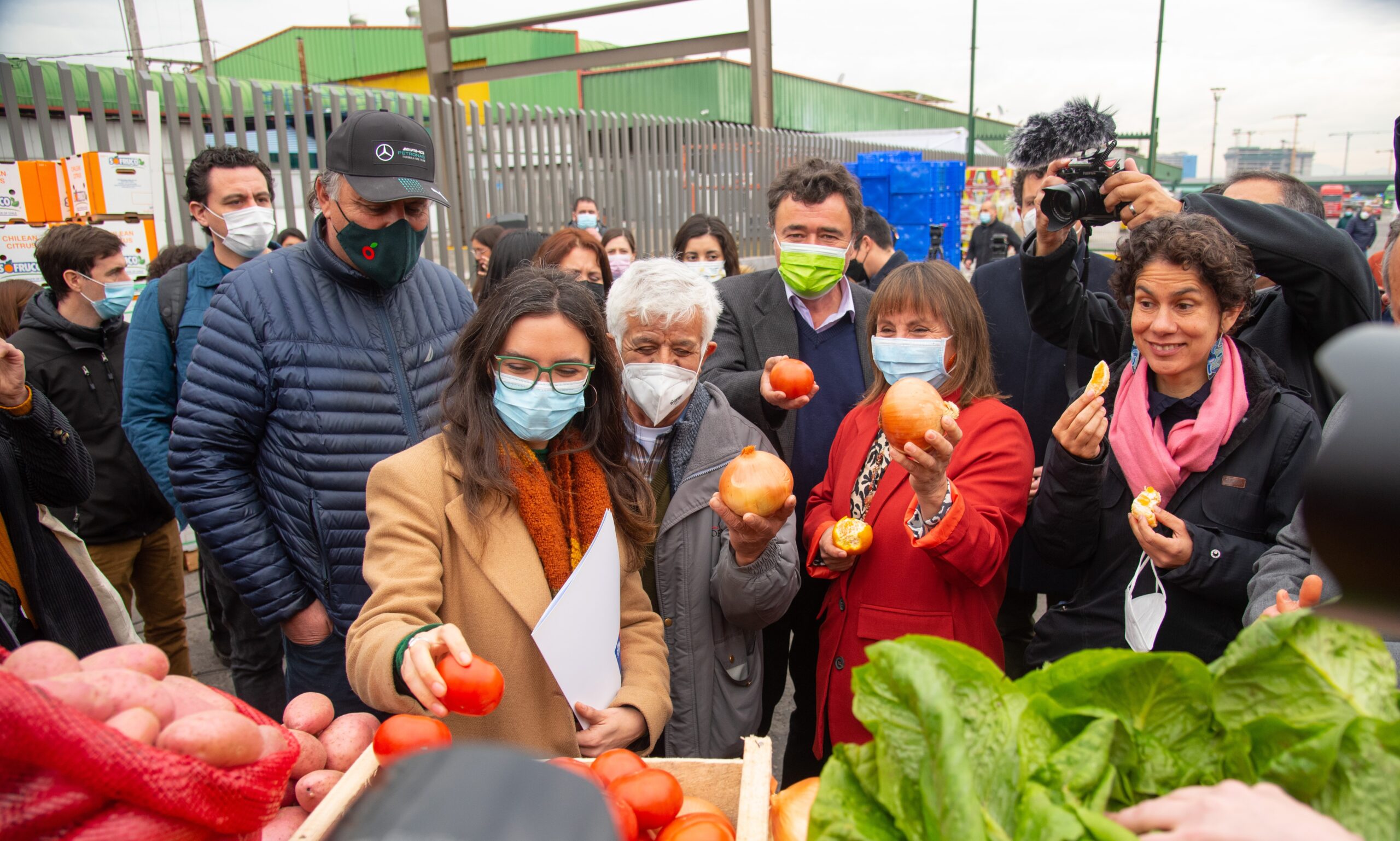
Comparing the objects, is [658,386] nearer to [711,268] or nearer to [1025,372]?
[1025,372]

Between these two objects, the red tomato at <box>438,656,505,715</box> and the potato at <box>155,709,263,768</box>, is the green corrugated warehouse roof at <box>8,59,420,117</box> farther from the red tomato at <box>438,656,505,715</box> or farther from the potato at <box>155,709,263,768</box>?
the potato at <box>155,709,263,768</box>

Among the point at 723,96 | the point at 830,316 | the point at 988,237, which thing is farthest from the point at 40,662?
the point at 723,96

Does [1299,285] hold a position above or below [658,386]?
above

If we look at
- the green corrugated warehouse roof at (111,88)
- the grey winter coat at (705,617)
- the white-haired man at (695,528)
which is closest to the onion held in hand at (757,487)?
the white-haired man at (695,528)

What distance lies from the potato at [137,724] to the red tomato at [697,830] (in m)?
0.80

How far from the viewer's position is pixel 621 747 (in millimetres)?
1793

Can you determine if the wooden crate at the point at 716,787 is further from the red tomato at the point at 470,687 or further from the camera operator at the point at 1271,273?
the camera operator at the point at 1271,273

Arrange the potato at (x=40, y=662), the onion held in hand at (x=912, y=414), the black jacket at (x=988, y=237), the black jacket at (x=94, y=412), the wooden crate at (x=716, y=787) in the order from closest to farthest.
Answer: the potato at (x=40, y=662) < the wooden crate at (x=716, y=787) < the onion held in hand at (x=912, y=414) < the black jacket at (x=94, y=412) < the black jacket at (x=988, y=237)

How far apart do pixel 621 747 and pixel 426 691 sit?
0.51m

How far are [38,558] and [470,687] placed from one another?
4.28 ft

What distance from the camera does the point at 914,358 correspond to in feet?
8.34

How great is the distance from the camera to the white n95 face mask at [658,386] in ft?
7.61

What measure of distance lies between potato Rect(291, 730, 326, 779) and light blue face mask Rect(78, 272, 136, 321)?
2948 millimetres

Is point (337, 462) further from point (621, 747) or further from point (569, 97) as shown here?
point (569, 97)
